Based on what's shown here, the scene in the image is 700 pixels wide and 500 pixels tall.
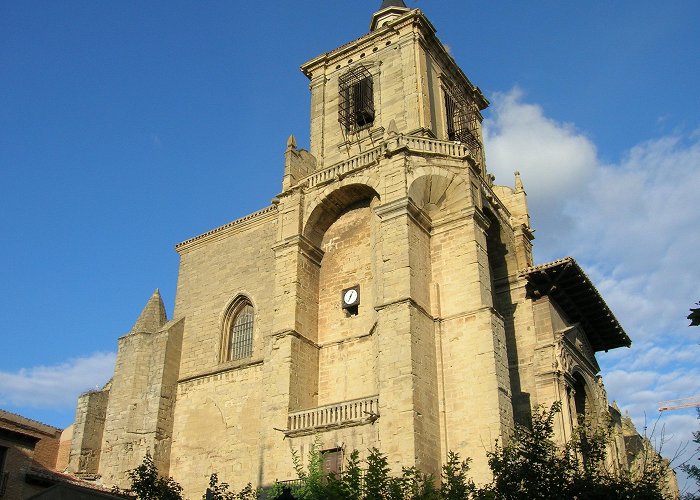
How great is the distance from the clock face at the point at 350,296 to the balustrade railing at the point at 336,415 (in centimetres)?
334

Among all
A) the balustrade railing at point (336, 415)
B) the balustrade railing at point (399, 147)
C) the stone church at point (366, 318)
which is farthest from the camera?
the balustrade railing at point (399, 147)

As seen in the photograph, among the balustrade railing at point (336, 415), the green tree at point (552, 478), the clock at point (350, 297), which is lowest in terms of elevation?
the green tree at point (552, 478)

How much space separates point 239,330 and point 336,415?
6.56m

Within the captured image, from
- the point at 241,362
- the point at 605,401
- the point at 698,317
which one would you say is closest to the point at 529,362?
the point at 605,401

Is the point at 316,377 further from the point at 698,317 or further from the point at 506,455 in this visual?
the point at 698,317

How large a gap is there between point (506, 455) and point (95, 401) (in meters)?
15.8

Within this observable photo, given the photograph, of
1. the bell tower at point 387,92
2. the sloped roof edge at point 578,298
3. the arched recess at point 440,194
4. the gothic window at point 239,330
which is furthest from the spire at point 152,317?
the sloped roof edge at point 578,298

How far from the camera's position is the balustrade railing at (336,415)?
55.0ft

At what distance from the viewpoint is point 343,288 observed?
20375mm

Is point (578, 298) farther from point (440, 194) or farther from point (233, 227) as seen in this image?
point (233, 227)

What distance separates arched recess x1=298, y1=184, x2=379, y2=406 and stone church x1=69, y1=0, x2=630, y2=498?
51 mm

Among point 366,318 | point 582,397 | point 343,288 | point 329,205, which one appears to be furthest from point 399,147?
point 582,397

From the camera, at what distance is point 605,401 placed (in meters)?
24.0

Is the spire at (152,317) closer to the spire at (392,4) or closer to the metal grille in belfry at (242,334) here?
the metal grille in belfry at (242,334)
